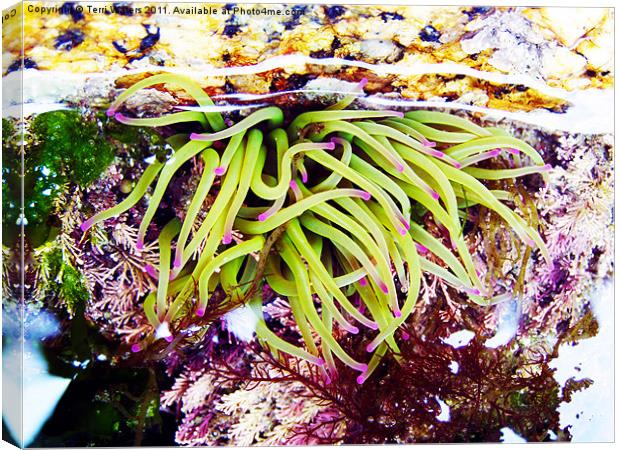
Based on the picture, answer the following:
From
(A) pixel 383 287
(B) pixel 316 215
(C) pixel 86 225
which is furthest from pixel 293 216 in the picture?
(C) pixel 86 225

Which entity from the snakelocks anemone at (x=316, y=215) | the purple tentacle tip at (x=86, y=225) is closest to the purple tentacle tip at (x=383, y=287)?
the snakelocks anemone at (x=316, y=215)

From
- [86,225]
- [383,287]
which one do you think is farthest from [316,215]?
[86,225]

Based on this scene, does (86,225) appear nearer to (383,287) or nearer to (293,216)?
(293,216)

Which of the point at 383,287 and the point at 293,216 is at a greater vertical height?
the point at 293,216

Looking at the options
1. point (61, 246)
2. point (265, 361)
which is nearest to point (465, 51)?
point (265, 361)

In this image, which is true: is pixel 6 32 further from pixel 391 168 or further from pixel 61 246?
pixel 391 168

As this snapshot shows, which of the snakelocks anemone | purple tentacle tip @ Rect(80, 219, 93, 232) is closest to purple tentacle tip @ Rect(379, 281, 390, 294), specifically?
the snakelocks anemone

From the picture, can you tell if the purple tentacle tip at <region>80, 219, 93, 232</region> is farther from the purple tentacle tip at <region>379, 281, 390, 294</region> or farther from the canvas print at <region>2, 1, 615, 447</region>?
the purple tentacle tip at <region>379, 281, 390, 294</region>

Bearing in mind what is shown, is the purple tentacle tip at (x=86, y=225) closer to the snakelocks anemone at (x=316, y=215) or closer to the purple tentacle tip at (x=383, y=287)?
the snakelocks anemone at (x=316, y=215)
